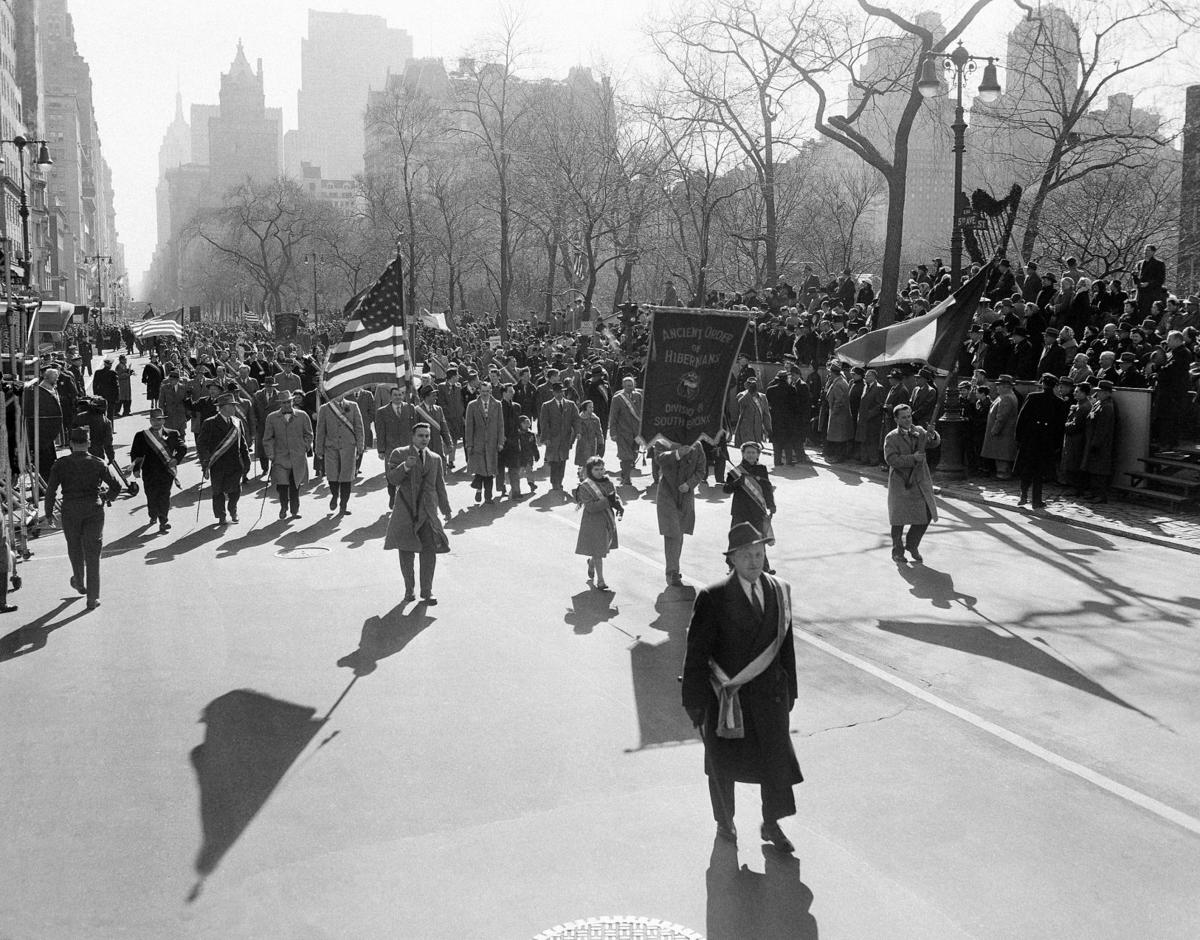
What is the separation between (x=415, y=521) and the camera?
1092 centimetres

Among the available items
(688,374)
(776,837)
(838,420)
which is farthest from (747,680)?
(838,420)

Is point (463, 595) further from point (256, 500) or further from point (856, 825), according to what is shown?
point (256, 500)

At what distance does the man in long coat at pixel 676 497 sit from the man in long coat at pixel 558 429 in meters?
6.81

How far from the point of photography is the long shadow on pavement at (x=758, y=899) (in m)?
5.10

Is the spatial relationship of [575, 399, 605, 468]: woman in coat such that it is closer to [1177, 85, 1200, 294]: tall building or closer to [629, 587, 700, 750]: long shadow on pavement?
[629, 587, 700, 750]: long shadow on pavement

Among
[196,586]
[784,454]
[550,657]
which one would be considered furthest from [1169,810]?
[784,454]

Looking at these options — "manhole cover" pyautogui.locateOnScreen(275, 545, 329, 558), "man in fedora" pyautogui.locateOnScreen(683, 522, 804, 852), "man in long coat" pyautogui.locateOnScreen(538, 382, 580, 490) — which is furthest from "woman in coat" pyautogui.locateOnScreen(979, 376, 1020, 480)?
"man in fedora" pyautogui.locateOnScreen(683, 522, 804, 852)

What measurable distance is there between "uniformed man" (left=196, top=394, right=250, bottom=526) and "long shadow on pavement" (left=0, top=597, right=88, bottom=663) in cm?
457

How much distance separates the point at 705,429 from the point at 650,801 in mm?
5803

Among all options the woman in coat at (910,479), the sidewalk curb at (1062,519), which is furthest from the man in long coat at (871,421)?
the woman in coat at (910,479)

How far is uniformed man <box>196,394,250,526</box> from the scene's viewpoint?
613 inches

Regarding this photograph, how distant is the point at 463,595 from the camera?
1142 centimetres

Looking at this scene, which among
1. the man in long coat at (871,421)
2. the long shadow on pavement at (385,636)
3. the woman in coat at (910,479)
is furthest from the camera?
the man in long coat at (871,421)

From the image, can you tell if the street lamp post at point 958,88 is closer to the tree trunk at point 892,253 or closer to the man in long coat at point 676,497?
the tree trunk at point 892,253
